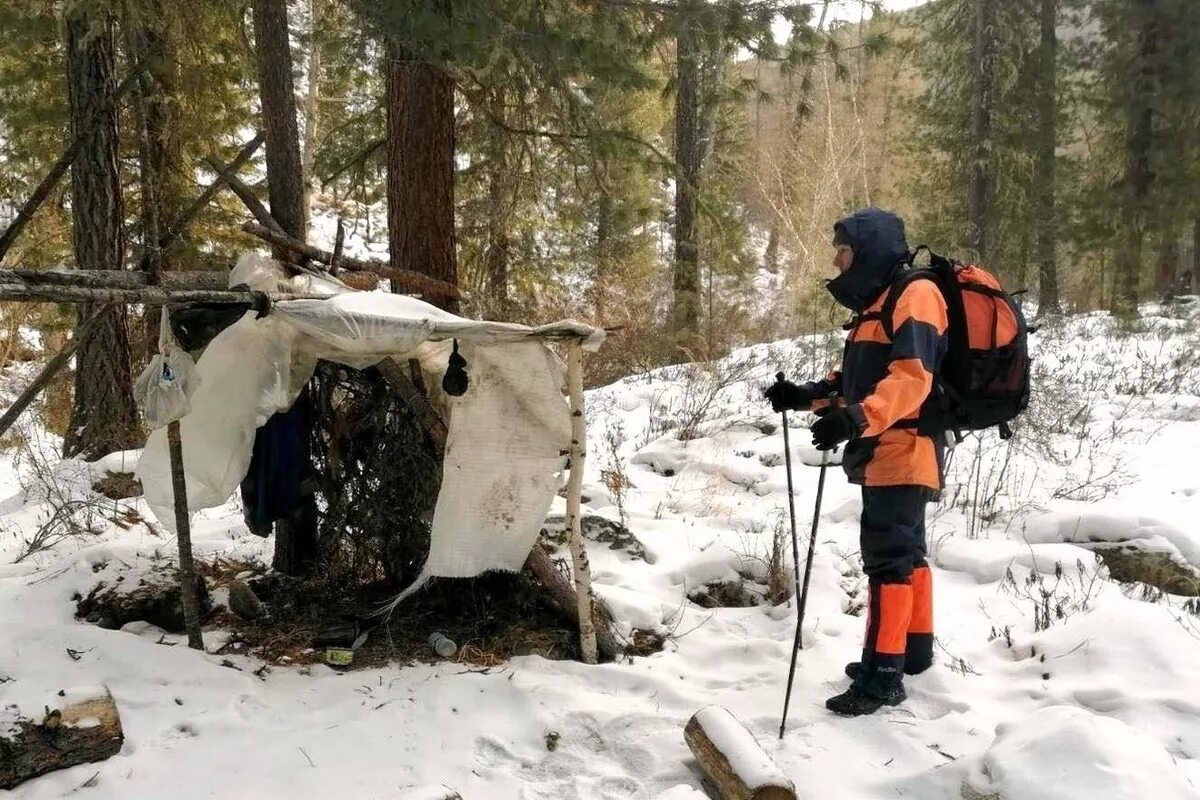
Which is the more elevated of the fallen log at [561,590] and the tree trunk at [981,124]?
the tree trunk at [981,124]

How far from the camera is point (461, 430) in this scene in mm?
3740

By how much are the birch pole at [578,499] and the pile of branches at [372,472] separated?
83cm

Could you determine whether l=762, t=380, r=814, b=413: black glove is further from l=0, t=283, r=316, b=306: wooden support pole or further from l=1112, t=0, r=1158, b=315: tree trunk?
l=1112, t=0, r=1158, b=315: tree trunk

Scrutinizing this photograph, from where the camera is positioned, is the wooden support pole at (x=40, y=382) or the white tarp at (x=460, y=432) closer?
the wooden support pole at (x=40, y=382)

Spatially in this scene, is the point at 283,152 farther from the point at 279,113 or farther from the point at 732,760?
the point at 732,760

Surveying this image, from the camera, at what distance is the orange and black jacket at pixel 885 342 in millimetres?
3117

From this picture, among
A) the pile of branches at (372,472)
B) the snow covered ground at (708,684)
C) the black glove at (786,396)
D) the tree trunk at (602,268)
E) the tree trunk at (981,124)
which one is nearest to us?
the snow covered ground at (708,684)

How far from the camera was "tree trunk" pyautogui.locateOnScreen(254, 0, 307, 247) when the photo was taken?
14.6 ft

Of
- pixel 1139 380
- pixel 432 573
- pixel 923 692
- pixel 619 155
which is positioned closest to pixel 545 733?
pixel 432 573

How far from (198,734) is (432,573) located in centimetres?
112

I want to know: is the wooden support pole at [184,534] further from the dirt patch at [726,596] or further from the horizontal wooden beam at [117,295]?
the dirt patch at [726,596]

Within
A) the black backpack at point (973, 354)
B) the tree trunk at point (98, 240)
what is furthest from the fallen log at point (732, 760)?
→ the tree trunk at point (98, 240)

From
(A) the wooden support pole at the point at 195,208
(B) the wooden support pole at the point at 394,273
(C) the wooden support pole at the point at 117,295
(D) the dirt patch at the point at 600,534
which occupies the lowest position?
(D) the dirt patch at the point at 600,534

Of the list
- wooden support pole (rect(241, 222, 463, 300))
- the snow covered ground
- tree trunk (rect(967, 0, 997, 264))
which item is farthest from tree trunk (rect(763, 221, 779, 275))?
wooden support pole (rect(241, 222, 463, 300))
